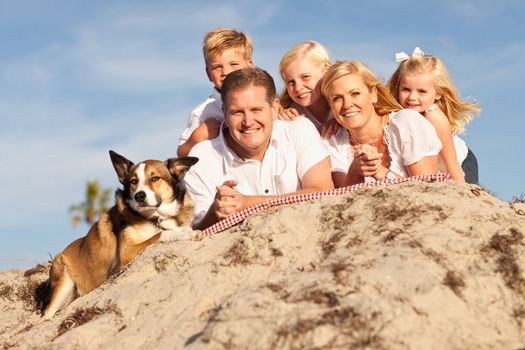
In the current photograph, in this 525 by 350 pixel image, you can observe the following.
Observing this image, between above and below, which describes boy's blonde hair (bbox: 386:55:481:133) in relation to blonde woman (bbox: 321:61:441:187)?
above

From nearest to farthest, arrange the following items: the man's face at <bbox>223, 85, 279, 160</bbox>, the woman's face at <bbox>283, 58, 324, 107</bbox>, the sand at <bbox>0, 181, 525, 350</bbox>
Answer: the sand at <bbox>0, 181, 525, 350</bbox> → the man's face at <bbox>223, 85, 279, 160</bbox> → the woman's face at <bbox>283, 58, 324, 107</bbox>

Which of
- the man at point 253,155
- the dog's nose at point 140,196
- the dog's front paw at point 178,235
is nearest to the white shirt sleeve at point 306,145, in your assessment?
the man at point 253,155

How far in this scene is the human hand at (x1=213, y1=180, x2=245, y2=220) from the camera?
717cm

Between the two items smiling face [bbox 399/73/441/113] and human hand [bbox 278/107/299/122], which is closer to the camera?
human hand [bbox 278/107/299/122]

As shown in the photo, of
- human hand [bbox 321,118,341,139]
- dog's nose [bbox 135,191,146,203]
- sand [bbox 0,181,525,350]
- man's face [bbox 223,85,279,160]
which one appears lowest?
sand [bbox 0,181,525,350]

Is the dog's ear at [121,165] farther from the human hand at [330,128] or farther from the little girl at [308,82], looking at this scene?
the human hand at [330,128]

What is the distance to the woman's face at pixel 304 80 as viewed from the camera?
8.70m

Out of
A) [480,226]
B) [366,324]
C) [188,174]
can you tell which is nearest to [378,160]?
[480,226]

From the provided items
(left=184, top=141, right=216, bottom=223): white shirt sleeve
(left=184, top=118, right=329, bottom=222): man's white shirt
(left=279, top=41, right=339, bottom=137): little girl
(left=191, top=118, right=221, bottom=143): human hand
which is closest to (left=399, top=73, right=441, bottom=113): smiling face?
(left=279, top=41, right=339, bottom=137): little girl

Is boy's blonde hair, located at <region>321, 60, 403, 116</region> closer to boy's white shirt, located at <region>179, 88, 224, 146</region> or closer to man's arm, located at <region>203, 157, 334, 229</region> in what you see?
man's arm, located at <region>203, 157, 334, 229</region>

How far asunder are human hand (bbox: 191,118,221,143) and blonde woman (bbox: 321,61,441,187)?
134 centimetres

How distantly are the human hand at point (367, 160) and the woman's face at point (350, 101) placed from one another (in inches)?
29.0

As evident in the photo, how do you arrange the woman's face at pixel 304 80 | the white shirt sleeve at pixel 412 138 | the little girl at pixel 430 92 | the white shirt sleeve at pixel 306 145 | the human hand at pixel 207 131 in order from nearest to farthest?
the white shirt sleeve at pixel 306 145
the white shirt sleeve at pixel 412 138
the woman's face at pixel 304 80
the human hand at pixel 207 131
the little girl at pixel 430 92

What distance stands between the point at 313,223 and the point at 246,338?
1.82 metres
